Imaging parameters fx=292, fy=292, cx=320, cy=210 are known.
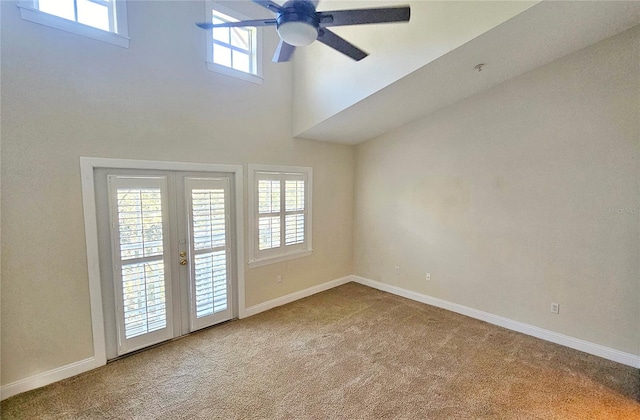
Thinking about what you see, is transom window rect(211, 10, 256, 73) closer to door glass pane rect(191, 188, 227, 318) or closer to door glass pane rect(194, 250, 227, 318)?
door glass pane rect(191, 188, 227, 318)

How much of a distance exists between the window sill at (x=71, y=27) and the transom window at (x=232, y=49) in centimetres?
89

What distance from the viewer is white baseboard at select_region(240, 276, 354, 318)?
408 centimetres

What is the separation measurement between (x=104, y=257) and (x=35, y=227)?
582 mm

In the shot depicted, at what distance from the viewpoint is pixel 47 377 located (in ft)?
8.64

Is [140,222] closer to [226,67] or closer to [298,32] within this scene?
[226,67]

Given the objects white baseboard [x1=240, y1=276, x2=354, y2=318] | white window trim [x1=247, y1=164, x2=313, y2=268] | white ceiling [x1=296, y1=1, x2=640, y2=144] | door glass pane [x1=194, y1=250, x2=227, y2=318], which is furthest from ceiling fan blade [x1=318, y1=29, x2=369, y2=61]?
white baseboard [x1=240, y1=276, x2=354, y2=318]

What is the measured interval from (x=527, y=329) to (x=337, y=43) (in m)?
3.91

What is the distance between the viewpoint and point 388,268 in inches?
198

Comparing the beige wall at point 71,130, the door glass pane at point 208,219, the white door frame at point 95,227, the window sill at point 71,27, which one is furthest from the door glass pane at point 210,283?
the window sill at point 71,27

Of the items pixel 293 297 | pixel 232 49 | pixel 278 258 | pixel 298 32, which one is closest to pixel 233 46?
pixel 232 49

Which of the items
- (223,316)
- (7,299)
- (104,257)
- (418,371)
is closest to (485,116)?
(418,371)

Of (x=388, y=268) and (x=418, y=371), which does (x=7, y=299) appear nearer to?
(x=418, y=371)

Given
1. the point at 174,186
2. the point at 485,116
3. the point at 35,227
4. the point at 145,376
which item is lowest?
the point at 145,376

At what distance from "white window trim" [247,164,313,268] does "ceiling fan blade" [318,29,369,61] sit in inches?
77.6
